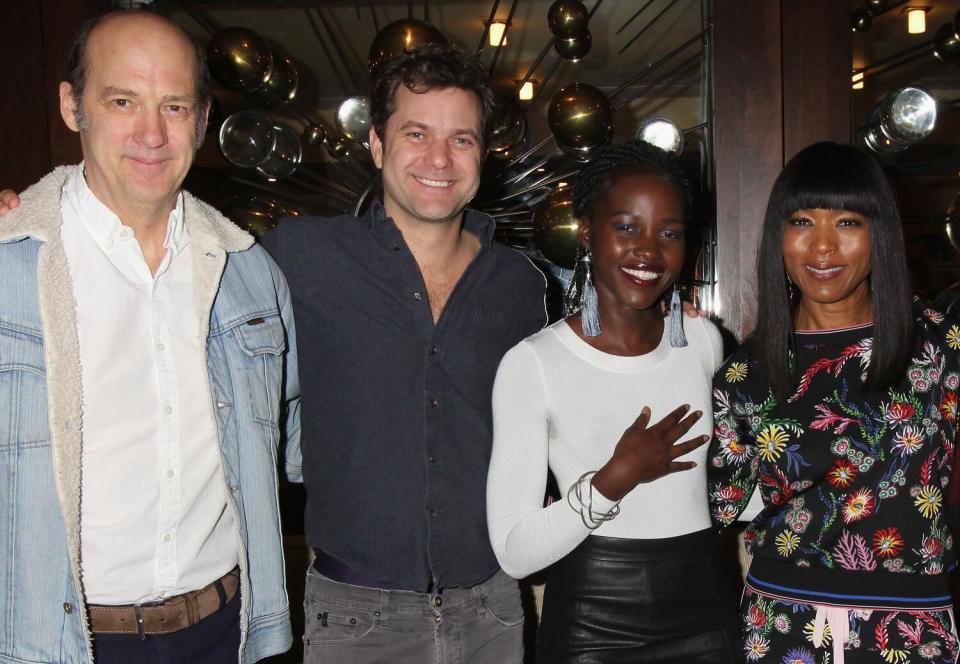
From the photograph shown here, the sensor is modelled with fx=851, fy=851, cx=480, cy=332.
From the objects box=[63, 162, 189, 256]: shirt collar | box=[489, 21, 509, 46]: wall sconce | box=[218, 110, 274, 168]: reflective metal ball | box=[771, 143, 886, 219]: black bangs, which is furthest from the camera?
box=[489, 21, 509, 46]: wall sconce

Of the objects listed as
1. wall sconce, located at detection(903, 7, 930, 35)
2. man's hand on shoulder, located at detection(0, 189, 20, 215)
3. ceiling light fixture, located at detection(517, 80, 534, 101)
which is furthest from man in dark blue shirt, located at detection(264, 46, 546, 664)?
wall sconce, located at detection(903, 7, 930, 35)

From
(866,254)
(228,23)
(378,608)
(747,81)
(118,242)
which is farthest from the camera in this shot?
(228,23)

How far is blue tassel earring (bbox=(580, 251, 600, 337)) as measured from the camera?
160 cm

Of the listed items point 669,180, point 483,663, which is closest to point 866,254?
point 669,180

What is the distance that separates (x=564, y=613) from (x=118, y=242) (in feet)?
3.26

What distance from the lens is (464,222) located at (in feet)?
6.37

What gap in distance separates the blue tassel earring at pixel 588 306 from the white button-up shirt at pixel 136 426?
0.69 meters

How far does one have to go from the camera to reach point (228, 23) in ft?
9.46

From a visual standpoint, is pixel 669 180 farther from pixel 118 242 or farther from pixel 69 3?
pixel 69 3

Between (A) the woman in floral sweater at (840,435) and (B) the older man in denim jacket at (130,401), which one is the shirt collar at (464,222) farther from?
(A) the woman in floral sweater at (840,435)

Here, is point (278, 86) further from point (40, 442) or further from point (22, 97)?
point (40, 442)

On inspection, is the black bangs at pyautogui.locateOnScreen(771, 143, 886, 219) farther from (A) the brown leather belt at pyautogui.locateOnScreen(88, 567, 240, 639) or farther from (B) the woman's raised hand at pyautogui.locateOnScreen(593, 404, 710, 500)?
(A) the brown leather belt at pyautogui.locateOnScreen(88, 567, 240, 639)

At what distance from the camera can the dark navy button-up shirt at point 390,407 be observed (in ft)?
5.42

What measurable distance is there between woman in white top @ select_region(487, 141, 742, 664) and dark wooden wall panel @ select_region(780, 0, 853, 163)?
1.03 metres
